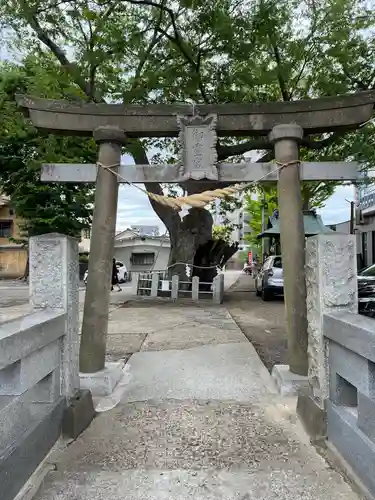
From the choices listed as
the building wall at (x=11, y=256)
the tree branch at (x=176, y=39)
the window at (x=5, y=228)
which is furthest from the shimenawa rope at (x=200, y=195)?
the window at (x=5, y=228)

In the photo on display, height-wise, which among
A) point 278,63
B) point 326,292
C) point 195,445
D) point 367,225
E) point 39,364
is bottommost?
point 195,445

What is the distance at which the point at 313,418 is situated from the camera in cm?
332

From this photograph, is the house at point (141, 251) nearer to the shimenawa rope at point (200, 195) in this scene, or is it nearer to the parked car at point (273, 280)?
the parked car at point (273, 280)

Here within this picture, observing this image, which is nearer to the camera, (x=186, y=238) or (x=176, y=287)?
(x=176, y=287)

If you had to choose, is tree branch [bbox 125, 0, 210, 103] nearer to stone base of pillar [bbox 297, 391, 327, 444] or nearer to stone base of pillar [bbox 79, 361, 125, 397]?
stone base of pillar [bbox 79, 361, 125, 397]

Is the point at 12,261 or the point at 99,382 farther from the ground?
the point at 12,261

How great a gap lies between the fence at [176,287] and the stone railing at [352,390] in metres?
10.3

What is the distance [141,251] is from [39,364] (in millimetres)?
32287

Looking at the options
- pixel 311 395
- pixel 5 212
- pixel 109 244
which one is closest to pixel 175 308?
pixel 109 244

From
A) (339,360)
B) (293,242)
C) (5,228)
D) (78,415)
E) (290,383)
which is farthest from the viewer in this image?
(5,228)

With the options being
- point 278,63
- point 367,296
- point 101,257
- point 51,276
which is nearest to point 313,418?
point 51,276

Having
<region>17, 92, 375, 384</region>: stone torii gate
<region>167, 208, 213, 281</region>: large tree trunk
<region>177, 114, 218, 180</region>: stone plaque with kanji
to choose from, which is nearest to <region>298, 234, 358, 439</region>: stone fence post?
<region>17, 92, 375, 384</region>: stone torii gate

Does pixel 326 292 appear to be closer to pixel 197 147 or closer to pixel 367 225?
pixel 197 147

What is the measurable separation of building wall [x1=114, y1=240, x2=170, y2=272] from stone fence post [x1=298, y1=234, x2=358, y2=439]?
30790 millimetres
